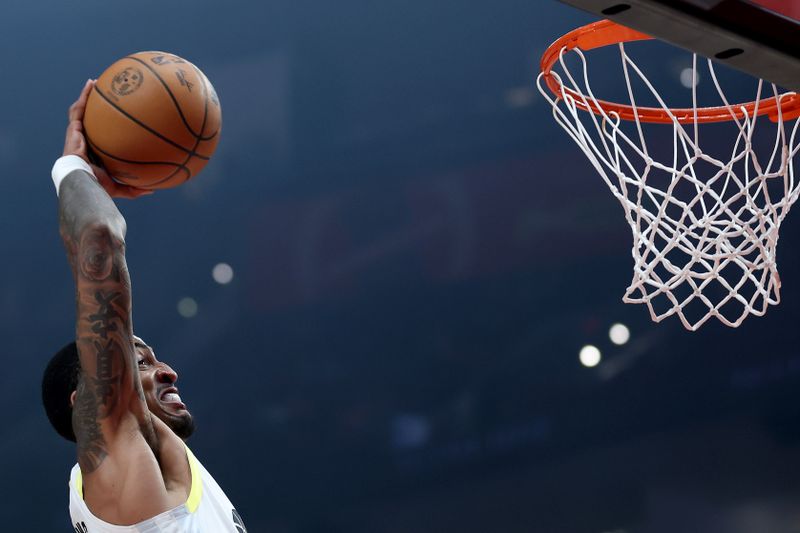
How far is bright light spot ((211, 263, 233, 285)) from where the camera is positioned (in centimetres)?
380

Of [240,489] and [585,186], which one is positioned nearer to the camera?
[240,489]

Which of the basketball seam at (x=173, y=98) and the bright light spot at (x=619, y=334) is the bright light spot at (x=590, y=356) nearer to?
the bright light spot at (x=619, y=334)

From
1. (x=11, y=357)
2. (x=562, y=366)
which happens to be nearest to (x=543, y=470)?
(x=562, y=366)

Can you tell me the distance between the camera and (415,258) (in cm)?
393

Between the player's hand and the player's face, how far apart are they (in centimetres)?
30

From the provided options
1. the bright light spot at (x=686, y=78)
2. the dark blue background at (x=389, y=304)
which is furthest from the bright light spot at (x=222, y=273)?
the bright light spot at (x=686, y=78)

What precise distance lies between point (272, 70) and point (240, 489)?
167cm

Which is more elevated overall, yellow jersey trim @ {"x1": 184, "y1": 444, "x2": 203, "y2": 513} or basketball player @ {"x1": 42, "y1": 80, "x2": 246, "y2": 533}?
basketball player @ {"x1": 42, "y1": 80, "x2": 246, "y2": 533}

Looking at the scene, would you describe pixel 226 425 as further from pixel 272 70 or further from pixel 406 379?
pixel 272 70

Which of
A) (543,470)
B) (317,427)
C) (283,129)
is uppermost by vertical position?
(283,129)

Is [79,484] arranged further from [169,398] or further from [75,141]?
[75,141]

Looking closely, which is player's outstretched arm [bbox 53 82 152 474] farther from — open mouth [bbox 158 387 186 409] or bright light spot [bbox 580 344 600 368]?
bright light spot [bbox 580 344 600 368]

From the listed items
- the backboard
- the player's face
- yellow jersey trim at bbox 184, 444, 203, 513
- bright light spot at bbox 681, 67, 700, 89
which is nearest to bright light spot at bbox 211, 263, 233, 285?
the player's face

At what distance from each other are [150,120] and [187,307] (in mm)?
2186
